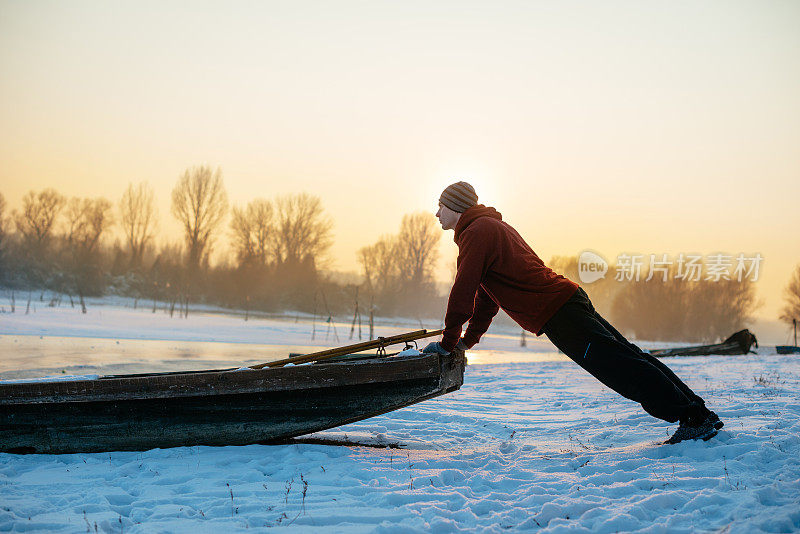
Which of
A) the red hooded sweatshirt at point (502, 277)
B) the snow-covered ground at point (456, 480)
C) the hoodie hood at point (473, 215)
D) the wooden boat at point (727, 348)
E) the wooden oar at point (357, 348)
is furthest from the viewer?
the wooden boat at point (727, 348)

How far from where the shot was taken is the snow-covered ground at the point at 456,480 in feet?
7.92

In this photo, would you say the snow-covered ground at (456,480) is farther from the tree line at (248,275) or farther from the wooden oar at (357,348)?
the tree line at (248,275)

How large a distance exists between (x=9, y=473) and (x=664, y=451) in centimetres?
385

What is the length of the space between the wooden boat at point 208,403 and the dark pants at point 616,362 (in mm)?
837

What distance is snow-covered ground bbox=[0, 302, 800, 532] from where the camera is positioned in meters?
2.41

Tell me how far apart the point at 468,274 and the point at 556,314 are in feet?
1.89

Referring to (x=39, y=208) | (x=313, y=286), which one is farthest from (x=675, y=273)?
(x=39, y=208)

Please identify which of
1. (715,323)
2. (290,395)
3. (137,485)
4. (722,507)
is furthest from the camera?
(715,323)

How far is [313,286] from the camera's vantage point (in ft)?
148

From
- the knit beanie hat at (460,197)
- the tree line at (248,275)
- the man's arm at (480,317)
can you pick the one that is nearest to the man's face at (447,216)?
the knit beanie hat at (460,197)

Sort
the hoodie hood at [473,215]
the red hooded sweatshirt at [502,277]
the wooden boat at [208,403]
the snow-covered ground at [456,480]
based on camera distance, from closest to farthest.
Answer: the snow-covered ground at [456,480], the red hooded sweatshirt at [502,277], the hoodie hood at [473,215], the wooden boat at [208,403]

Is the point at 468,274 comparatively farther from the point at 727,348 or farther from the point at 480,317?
the point at 727,348

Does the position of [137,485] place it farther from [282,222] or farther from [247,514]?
[282,222]

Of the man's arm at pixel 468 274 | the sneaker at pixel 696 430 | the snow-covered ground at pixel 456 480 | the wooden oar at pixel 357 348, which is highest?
the man's arm at pixel 468 274
